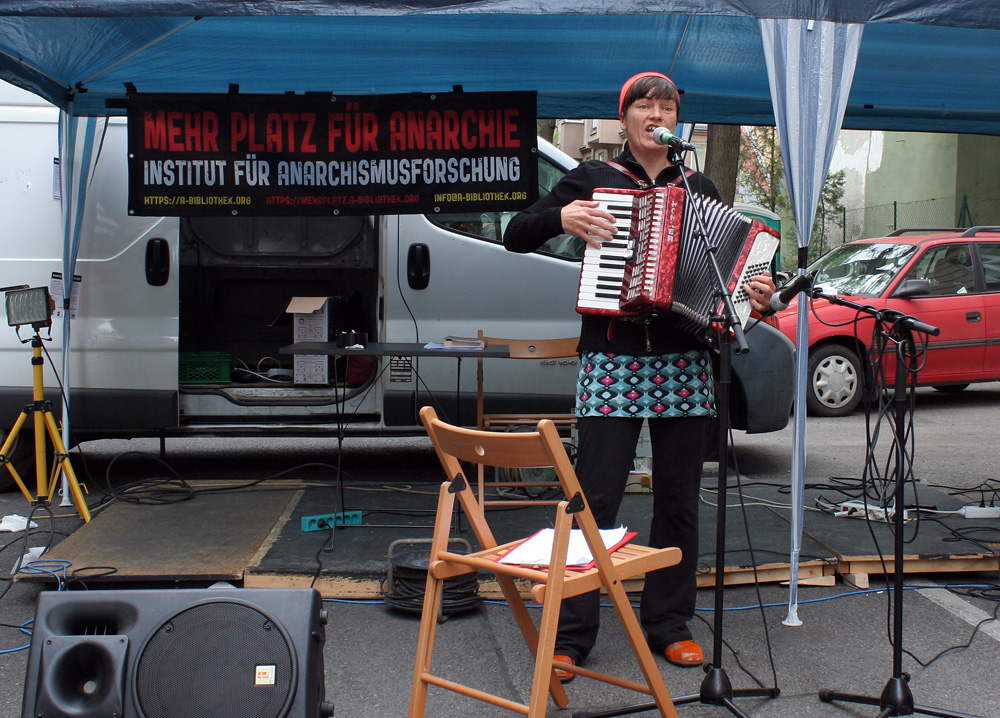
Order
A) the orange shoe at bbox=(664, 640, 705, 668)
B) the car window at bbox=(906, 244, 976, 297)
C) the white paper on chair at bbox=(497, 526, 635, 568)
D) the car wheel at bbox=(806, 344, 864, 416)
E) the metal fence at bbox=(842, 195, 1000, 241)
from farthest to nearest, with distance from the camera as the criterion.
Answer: the metal fence at bbox=(842, 195, 1000, 241) < the car window at bbox=(906, 244, 976, 297) < the car wheel at bbox=(806, 344, 864, 416) < the orange shoe at bbox=(664, 640, 705, 668) < the white paper on chair at bbox=(497, 526, 635, 568)

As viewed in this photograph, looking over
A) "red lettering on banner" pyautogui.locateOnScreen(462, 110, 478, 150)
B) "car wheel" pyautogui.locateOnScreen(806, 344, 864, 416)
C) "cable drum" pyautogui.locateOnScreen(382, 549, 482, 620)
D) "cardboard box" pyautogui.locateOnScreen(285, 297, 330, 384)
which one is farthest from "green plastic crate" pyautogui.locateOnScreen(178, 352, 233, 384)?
"car wheel" pyautogui.locateOnScreen(806, 344, 864, 416)

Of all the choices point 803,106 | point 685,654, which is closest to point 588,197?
point 803,106

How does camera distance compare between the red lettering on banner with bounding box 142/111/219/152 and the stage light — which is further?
the red lettering on banner with bounding box 142/111/219/152

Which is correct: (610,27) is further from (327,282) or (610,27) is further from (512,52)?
(327,282)

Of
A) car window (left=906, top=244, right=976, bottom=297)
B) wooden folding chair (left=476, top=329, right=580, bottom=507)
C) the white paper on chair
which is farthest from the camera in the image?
car window (left=906, top=244, right=976, bottom=297)

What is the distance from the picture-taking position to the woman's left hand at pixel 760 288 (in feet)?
9.38

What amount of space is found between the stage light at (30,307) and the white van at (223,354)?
0.70 meters

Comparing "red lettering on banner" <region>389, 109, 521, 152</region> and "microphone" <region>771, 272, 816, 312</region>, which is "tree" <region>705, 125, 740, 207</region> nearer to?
"red lettering on banner" <region>389, 109, 521, 152</region>

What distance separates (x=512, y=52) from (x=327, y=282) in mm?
2596

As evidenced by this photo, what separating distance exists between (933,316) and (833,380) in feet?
3.61

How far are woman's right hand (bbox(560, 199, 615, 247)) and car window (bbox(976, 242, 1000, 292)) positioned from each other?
7.17m

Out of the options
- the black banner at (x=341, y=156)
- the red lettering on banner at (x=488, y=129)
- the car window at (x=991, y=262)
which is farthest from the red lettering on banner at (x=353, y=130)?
the car window at (x=991, y=262)

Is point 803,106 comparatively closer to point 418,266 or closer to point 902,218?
point 418,266

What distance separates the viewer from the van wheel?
5.56m
